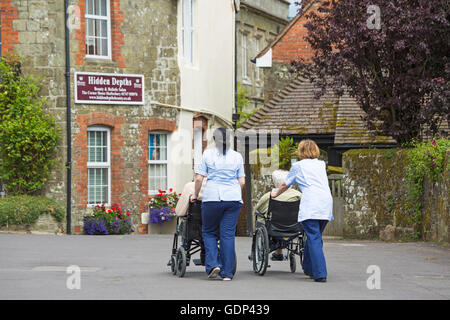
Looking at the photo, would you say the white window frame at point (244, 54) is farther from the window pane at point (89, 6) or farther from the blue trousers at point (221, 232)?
the blue trousers at point (221, 232)

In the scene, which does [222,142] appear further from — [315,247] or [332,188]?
[332,188]

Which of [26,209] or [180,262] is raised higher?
[26,209]

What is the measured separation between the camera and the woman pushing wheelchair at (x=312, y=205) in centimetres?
1096

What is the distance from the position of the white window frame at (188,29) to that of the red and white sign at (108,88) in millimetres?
2631

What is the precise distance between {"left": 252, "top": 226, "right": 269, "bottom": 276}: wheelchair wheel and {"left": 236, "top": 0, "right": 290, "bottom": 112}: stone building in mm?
22986

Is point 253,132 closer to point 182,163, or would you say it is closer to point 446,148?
point 182,163


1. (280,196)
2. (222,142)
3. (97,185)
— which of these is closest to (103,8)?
(97,185)

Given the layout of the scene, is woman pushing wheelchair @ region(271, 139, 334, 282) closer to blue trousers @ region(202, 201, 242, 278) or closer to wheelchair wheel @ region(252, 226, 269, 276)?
wheelchair wheel @ region(252, 226, 269, 276)

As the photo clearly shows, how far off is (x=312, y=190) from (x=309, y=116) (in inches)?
633

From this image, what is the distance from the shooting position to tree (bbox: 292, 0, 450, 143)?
706 inches

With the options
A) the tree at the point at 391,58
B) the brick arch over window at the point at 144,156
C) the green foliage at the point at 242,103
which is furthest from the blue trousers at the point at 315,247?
the green foliage at the point at 242,103

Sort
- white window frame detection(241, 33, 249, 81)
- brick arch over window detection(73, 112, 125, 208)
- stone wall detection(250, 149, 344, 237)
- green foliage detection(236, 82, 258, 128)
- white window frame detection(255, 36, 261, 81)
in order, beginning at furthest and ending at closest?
1. white window frame detection(255, 36, 261, 81)
2. white window frame detection(241, 33, 249, 81)
3. green foliage detection(236, 82, 258, 128)
4. brick arch over window detection(73, 112, 125, 208)
5. stone wall detection(250, 149, 344, 237)

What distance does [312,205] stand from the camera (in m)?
Answer: 11.1

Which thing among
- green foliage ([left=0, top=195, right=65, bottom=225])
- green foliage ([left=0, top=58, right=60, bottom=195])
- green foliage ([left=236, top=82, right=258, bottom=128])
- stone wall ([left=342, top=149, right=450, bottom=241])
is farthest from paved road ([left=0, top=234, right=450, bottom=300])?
green foliage ([left=236, top=82, right=258, bottom=128])
